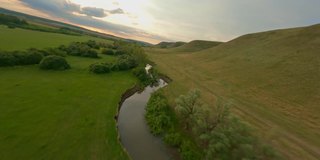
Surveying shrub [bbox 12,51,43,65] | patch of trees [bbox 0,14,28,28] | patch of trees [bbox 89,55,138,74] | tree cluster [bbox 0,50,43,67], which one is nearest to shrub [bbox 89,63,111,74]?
patch of trees [bbox 89,55,138,74]

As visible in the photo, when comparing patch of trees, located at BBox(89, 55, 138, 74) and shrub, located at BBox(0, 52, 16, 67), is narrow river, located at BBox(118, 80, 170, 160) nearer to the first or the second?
patch of trees, located at BBox(89, 55, 138, 74)

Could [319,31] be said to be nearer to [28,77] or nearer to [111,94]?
[111,94]

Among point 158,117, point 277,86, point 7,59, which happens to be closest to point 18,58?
Result: point 7,59

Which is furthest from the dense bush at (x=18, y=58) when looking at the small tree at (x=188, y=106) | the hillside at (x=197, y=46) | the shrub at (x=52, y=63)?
the hillside at (x=197, y=46)

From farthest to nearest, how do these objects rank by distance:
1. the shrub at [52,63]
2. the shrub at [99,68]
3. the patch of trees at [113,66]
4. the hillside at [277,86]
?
the patch of trees at [113,66] < the shrub at [99,68] < the shrub at [52,63] < the hillside at [277,86]

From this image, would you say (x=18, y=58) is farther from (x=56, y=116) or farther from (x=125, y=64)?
(x=56, y=116)

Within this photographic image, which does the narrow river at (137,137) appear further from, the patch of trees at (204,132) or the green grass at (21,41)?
the green grass at (21,41)
